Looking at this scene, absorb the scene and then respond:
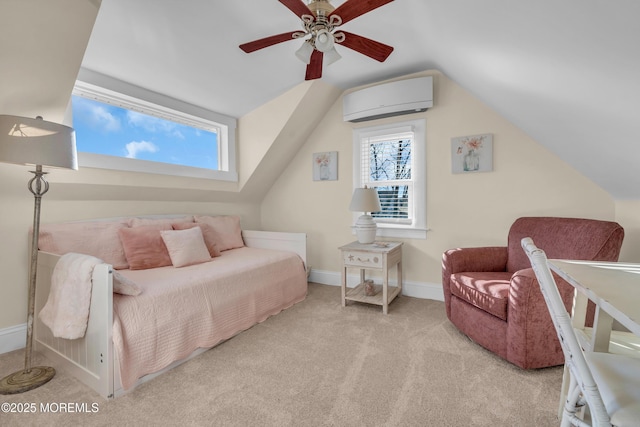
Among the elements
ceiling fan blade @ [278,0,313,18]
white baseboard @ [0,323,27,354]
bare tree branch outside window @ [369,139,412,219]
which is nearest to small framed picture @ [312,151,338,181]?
bare tree branch outside window @ [369,139,412,219]

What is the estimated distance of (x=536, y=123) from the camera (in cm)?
223

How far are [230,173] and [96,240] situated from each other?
1565 millimetres

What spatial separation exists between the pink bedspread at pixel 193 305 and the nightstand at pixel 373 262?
0.54 m

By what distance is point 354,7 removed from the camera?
4.66 feet

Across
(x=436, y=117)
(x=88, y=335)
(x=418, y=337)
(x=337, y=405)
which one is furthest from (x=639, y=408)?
(x=436, y=117)

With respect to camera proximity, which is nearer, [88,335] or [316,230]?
[88,335]

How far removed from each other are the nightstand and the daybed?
49cm

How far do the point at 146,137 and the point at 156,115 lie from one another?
0.79 ft

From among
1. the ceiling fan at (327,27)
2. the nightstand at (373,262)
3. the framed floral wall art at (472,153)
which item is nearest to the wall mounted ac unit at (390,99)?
the framed floral wall art at (472,153)

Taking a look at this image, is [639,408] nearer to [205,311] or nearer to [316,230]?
[205,311]

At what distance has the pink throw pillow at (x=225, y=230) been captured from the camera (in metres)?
3.25

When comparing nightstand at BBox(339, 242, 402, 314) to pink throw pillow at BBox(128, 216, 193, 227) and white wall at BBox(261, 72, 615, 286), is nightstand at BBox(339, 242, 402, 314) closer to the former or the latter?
white wall at BBox(261, 72, 615, 286)

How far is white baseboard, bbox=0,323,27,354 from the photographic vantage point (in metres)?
2.05

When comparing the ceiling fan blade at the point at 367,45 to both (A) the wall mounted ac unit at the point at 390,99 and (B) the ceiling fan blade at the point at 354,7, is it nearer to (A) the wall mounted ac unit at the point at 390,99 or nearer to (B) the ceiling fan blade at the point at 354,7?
(B) the ceiling fan blade at the point at 354,7
